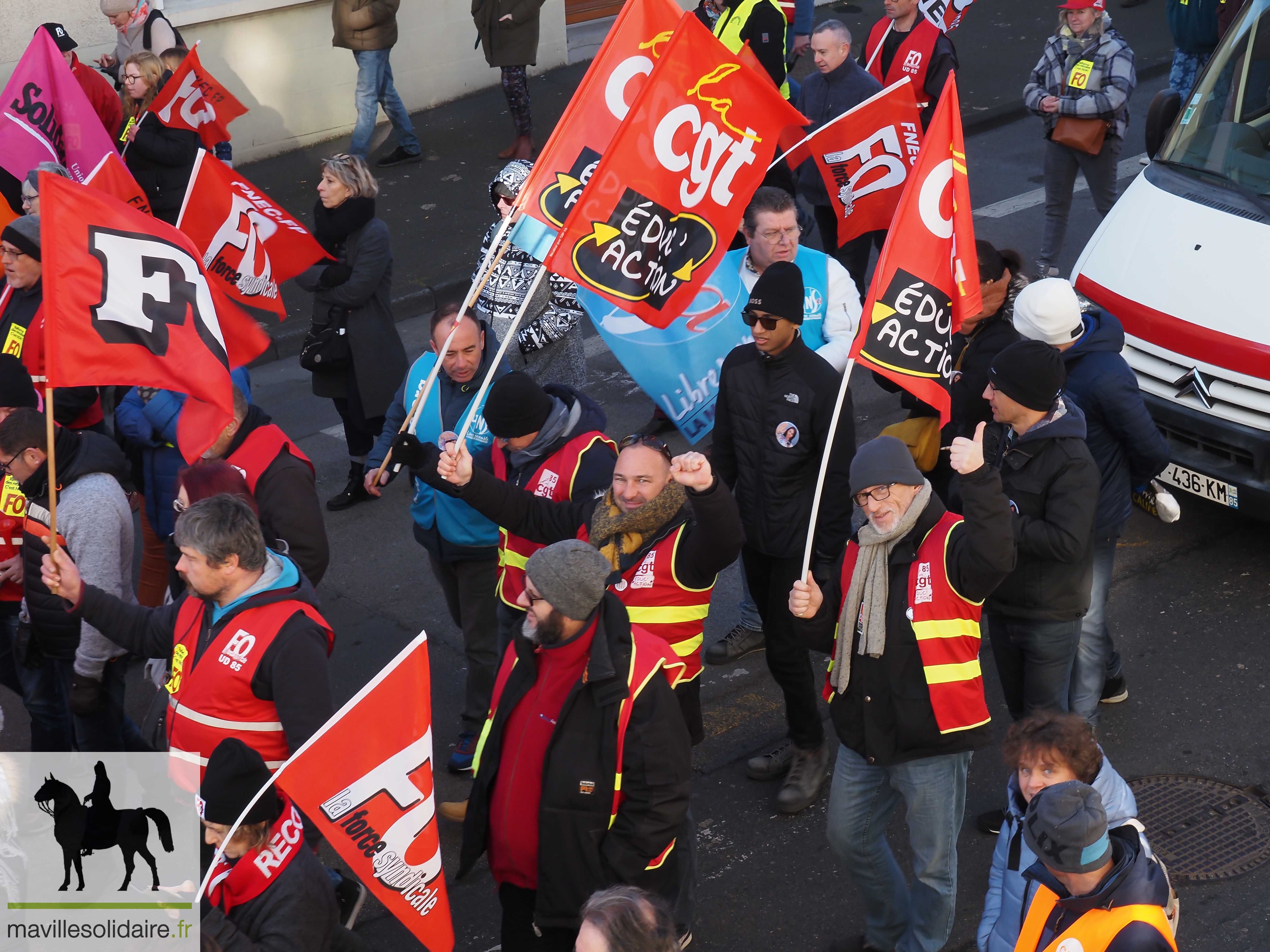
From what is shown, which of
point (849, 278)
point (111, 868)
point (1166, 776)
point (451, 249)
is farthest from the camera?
point (451, 249)

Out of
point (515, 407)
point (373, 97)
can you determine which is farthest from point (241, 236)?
point (373, 97)

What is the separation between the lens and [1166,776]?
5574 mm

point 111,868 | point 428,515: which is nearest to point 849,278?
point 428,515

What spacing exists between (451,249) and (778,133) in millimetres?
6603

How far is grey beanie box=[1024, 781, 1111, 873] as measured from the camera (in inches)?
131

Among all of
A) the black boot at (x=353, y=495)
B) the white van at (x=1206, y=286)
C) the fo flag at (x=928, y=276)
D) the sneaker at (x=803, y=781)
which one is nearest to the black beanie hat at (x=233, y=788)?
the fo flag at (x=928, y=276)

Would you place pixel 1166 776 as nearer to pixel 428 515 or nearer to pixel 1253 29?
pixel 428 515

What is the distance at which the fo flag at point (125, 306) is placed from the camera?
4.61m

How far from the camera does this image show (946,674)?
4.29 meters

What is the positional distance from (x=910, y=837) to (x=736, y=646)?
6.63ft

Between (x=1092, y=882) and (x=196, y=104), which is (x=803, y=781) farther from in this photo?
(x=196, y=104)

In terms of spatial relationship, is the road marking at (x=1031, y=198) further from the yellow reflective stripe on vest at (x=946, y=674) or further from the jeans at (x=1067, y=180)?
the yellow reflective stripe on vest at (x=946, y=674)

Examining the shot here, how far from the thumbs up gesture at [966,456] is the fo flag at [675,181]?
1.55 m

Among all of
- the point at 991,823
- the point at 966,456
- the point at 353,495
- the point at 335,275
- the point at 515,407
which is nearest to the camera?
the point at 966,456
